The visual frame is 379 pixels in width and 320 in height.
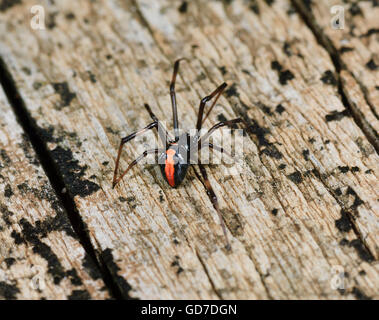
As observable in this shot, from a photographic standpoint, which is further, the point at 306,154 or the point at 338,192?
the point at 306,154

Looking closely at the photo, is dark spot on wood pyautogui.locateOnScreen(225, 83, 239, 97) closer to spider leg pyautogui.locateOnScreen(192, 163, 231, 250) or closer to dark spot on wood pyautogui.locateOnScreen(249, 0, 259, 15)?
spider leg pyautogui.locateOnScreen(192, 163, 231, 250)

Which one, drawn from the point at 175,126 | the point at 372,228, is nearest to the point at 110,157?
the point at 175,126

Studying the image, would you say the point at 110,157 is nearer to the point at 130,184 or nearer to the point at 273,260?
the point at 130,184

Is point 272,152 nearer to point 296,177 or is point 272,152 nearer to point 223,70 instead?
point 296,177

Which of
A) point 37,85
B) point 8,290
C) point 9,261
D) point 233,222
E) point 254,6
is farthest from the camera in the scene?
point 254,6

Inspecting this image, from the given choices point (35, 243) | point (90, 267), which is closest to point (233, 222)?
point (90, 267)

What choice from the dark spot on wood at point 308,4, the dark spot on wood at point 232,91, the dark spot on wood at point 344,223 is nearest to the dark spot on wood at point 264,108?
the dark spot on wood at point 232,91
